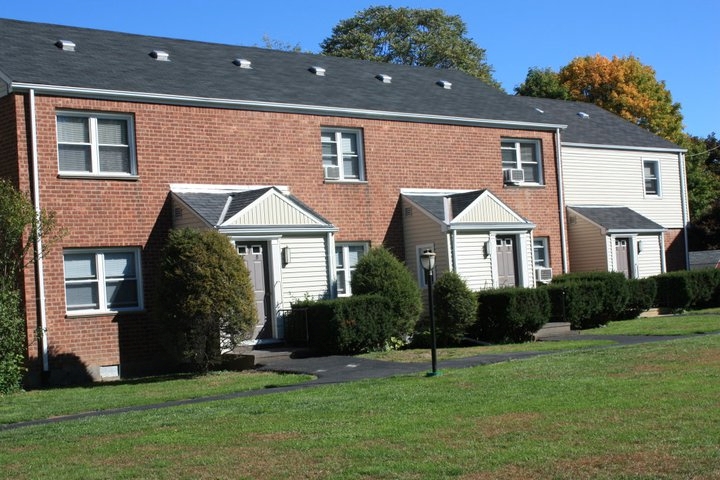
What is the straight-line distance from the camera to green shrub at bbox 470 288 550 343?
75.5 ft

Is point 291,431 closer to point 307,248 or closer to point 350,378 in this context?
point 350,378

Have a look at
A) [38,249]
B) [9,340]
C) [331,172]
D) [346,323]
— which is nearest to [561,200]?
[331,172]

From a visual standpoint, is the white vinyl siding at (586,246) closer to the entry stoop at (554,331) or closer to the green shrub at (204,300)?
the entry stoop at (554,331)

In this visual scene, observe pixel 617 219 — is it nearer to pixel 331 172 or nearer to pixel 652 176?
pixel 652 176

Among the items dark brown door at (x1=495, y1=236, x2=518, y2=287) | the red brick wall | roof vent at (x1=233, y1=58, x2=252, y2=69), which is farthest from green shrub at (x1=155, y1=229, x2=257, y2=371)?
dark brown door at (x1=495, y1=236, x2=518, y2=287)

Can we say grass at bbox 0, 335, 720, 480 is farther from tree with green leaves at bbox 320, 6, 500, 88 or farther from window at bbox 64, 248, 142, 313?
tree with green leaves at bbox 320, 6, 500, 88

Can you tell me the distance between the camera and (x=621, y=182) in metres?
34.3

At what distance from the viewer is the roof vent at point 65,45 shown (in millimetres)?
22984

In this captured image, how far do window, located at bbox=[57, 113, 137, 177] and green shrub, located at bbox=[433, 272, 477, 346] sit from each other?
734 cm

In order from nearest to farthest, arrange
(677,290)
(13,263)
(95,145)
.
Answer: (13,263) → (95,145) → (677,290)

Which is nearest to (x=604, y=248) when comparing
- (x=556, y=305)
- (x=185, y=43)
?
(x=556, y=305)


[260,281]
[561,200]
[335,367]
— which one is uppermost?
[561,200]

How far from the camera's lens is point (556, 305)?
25.0 metres

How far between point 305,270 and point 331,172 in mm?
3391
